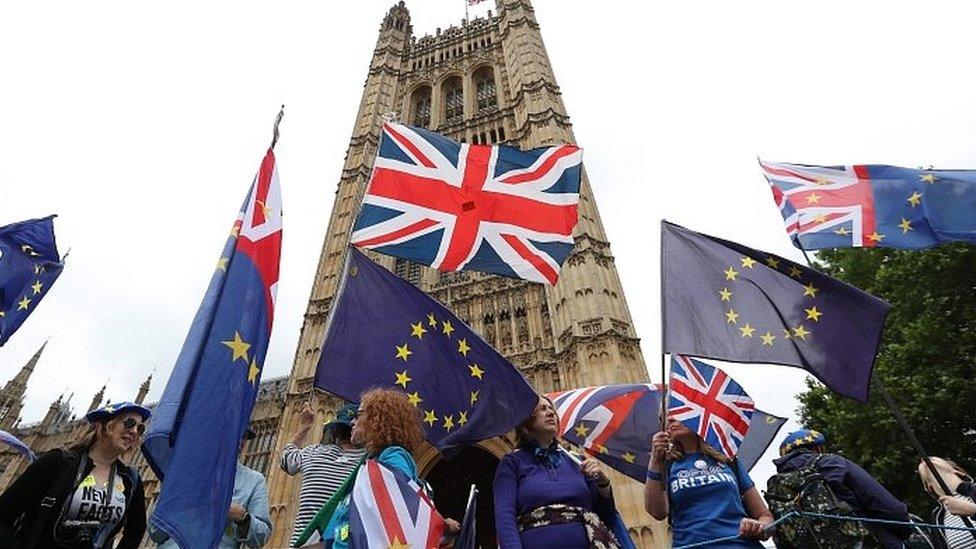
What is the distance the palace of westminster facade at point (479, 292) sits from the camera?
16062 millimetres

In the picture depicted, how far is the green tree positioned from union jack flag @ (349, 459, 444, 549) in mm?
11273

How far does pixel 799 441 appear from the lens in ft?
13.6

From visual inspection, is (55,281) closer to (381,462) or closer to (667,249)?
(381,462)

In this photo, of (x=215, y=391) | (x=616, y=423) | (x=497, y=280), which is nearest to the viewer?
(x=215, y=391)

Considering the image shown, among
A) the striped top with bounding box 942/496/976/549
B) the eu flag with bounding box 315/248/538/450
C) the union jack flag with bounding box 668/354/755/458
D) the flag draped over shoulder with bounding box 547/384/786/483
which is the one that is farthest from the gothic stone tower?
the eu flag with bounding box 315/248/538/450

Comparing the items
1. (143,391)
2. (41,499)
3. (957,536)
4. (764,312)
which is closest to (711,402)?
(764,312)

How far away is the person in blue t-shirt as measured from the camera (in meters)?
3.25

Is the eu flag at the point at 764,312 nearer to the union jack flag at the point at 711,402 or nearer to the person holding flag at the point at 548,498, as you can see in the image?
the person holding flag at the point at 548,498

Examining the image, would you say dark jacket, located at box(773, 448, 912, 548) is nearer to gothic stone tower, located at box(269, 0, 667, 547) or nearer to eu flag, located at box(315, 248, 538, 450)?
eu flag, located at box(315, 248, 538, 450)

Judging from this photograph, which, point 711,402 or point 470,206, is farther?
point 711,402

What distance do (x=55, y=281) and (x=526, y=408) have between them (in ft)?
28.4

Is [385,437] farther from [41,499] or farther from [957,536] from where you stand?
[957,536]

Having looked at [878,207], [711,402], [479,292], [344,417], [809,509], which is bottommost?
[809,509]

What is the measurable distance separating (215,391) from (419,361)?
176 cm
